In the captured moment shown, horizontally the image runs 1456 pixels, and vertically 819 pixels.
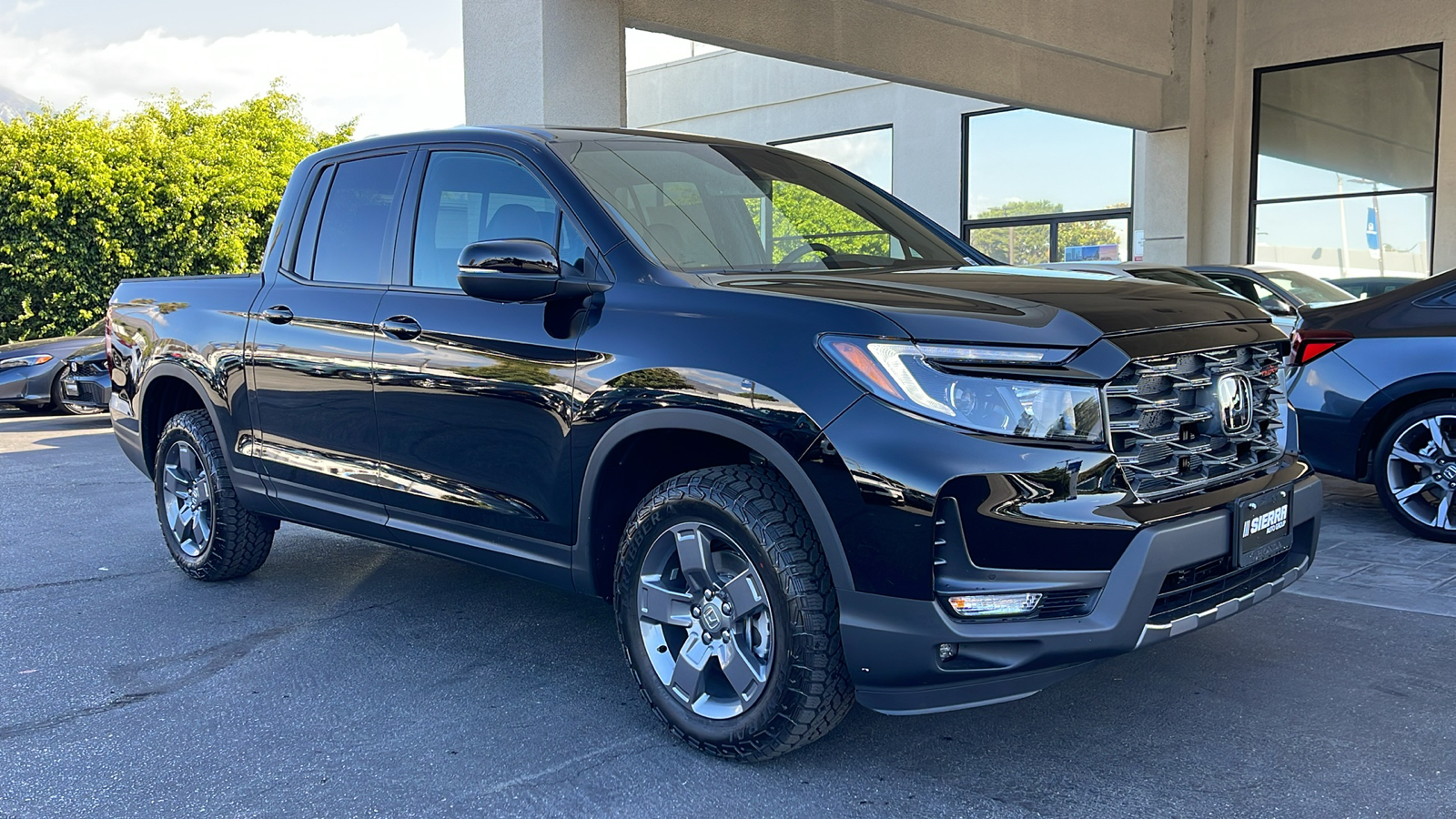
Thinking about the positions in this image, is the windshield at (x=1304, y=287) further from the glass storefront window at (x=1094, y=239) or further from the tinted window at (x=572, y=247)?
the glass storefront window at (x=1094, y=239)

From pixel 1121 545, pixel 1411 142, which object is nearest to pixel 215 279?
pixel 1121 545

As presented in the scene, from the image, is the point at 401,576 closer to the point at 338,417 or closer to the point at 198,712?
the point at 338,417

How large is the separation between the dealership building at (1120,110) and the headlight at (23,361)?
698 cm

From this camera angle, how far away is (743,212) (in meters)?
4.14

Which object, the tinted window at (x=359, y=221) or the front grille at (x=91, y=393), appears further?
the front grille at (x=91, y=393)

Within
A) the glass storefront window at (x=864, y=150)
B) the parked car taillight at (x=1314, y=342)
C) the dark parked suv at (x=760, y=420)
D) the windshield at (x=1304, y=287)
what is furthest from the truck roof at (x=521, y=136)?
the glass storefront window at (x=864, y=150)

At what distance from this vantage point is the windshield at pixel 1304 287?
1017 centimetres

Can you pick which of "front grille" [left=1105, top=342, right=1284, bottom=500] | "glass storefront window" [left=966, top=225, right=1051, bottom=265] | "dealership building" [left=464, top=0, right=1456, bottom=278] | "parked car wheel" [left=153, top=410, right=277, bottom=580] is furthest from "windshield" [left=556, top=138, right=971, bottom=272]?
"glass storefront window" [left=966, top=225, right=1051, bottom=265]

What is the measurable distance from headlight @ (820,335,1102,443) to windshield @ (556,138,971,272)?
3.12 ft

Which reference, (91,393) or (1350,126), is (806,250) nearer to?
(91,393)

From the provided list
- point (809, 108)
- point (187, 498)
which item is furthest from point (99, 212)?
point (187, 498)

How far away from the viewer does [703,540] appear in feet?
11.0

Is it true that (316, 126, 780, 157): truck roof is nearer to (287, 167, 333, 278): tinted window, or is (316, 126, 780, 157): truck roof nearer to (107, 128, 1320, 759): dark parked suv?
(107, 128, 1320, 759): dark parked suv

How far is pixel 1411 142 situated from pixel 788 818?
664 inches
